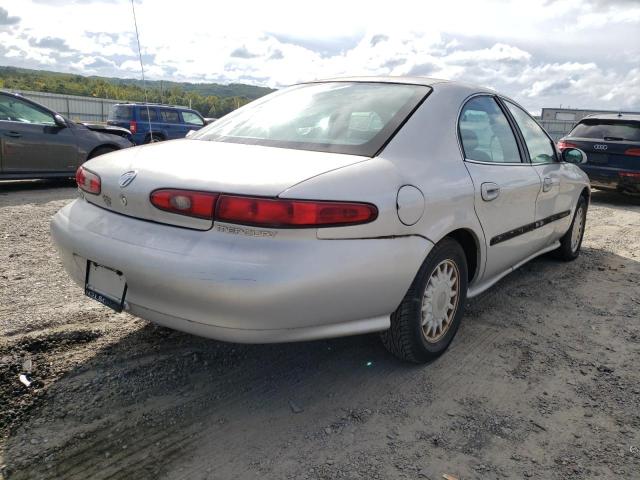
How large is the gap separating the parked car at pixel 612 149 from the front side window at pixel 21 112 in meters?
8.32

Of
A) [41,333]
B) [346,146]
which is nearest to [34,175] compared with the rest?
[41,333]

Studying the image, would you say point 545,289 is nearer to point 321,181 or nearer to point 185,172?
point 321,181

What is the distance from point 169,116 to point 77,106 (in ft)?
62.4

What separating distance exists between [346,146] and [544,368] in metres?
1.68

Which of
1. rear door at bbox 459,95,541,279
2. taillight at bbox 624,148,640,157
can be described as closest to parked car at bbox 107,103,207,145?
taillight at bbox 624,148,640,157

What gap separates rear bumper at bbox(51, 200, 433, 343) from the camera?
2.02 meters

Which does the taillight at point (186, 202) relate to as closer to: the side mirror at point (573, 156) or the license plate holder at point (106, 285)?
the license plate holder at point (106, 285)

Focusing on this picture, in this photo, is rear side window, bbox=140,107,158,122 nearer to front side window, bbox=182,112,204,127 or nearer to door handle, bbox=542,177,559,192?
front side window, bbox=182,112,204,127

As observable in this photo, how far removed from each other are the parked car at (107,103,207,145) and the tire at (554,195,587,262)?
Answer: 12.4 meters

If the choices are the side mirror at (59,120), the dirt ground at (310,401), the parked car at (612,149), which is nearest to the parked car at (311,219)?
the dirt ground at (310,401)

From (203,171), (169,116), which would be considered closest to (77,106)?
(169,116)

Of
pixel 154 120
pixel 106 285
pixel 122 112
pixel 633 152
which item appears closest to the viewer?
pixel 106 285

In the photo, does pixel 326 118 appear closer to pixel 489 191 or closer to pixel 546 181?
pixel 489 191

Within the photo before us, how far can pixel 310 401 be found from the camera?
251cm
